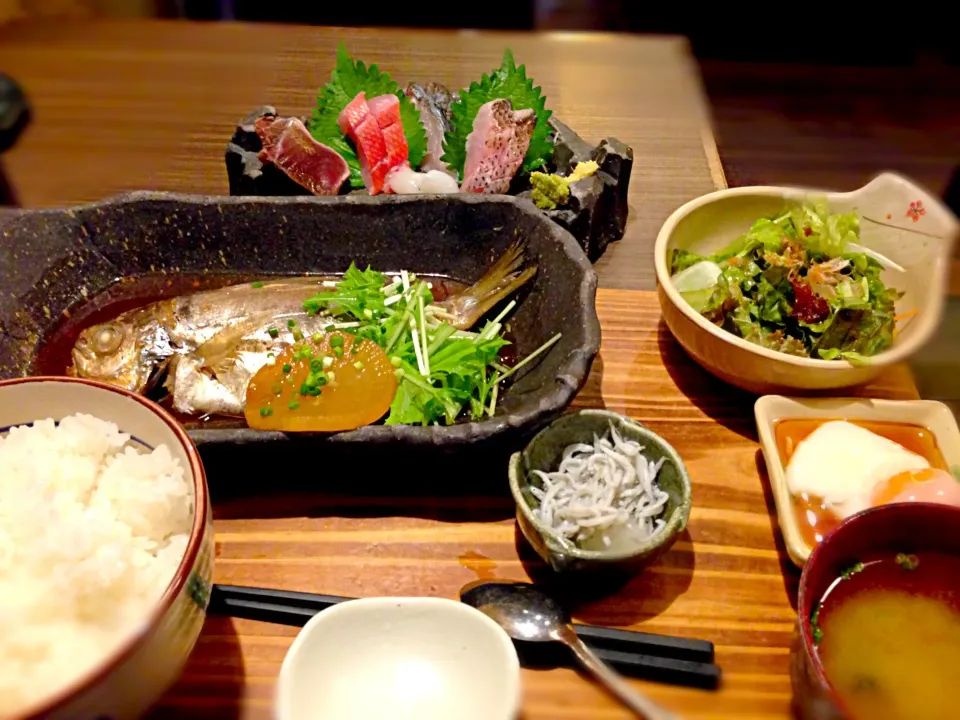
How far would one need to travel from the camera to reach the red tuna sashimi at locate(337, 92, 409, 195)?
237cm

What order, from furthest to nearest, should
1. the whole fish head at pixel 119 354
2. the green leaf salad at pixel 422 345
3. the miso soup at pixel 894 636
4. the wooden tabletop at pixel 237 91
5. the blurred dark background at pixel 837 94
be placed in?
the wooden tabletop at pixel 237 91, the whole fish head at pixel 119 354, the green leaf salad at pixel 422 345, the miso soup at pixel 894 636, the blurred dark background at pixel 837 94

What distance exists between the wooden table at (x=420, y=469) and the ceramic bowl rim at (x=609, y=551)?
17cm

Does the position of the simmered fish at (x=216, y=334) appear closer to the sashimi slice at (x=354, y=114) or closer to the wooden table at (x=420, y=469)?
the wooden table at (x=420, y=469)

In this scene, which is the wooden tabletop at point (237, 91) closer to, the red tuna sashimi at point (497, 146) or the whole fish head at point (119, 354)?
the red tuna sashimi at point (497, 146)

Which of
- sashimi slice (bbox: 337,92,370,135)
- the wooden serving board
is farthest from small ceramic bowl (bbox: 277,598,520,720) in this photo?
sashimi slice (bbox: 337,92,370,135)

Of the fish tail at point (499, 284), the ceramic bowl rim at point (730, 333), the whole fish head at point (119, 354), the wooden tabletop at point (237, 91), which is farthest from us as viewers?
the wooden tabletop at point (237, 91)

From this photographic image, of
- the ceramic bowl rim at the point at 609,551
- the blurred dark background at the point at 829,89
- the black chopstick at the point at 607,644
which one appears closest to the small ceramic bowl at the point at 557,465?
the ceramic bowl rim at the point at 609,551

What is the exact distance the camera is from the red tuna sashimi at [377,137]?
7.78ft

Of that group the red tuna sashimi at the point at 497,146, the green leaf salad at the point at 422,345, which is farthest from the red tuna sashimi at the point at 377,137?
the green leaf salad at the point at 422,345

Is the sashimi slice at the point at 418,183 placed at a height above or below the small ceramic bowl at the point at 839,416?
above

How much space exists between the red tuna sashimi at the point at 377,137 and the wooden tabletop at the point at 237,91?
1.58 ft

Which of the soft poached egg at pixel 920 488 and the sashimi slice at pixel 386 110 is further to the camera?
the sashimi slice at pixel 386 110

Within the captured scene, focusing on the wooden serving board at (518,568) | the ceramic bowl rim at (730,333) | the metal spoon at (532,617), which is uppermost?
the ceramic bowl rim at (730,333)

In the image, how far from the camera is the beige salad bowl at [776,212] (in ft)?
5.53
